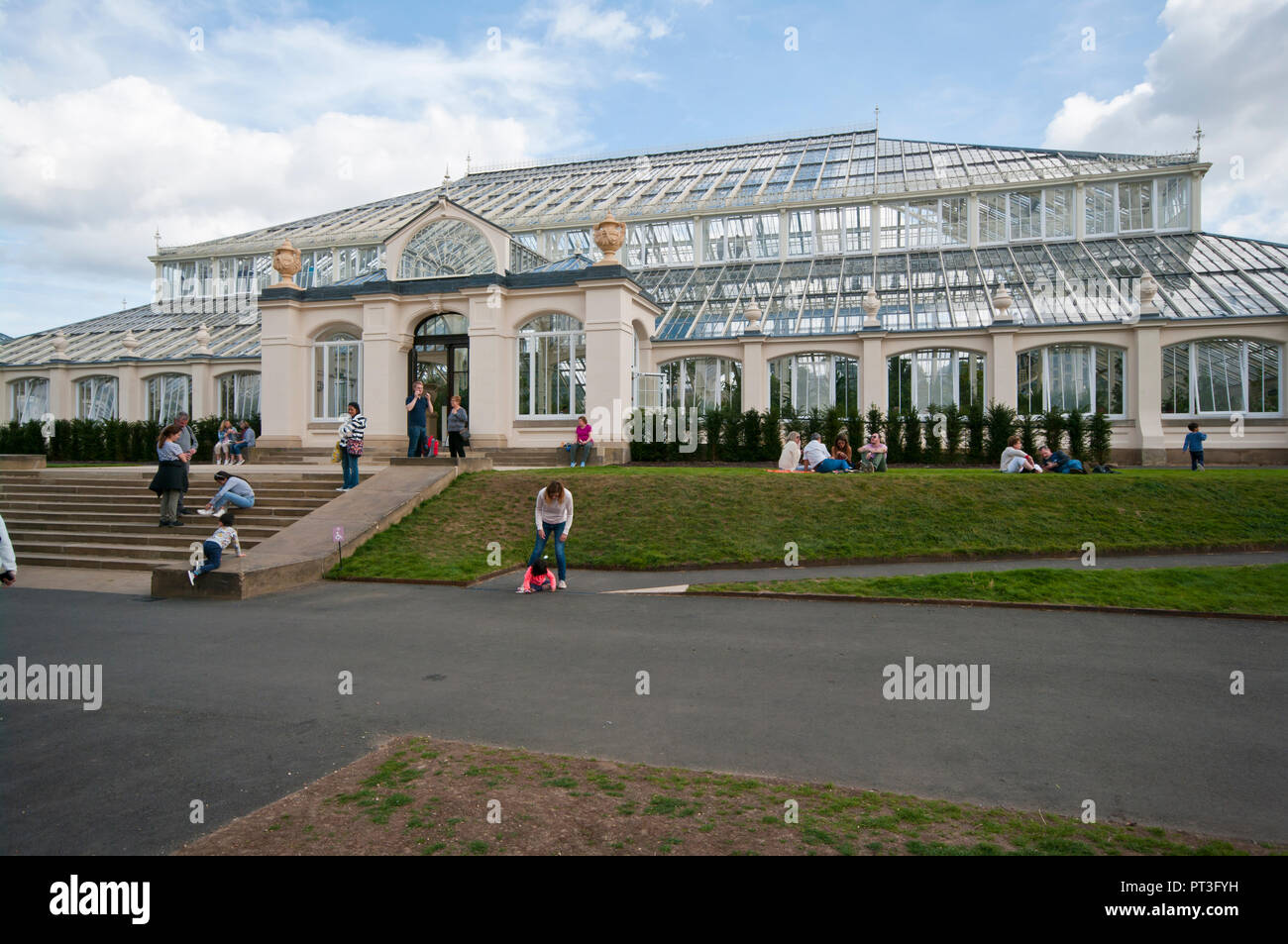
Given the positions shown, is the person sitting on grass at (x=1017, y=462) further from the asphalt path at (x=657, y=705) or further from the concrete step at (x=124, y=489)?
the concrete step at (x=124, y=489)

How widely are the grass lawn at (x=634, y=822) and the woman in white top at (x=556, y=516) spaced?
21.9 feet

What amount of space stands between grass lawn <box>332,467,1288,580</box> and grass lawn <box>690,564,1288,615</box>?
6.42ft

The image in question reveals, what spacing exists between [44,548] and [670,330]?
69.6 feet

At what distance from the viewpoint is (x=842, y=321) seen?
2919 centimetres

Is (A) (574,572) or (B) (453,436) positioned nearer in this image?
(A) (574,572)

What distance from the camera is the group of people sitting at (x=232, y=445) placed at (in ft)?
83.3

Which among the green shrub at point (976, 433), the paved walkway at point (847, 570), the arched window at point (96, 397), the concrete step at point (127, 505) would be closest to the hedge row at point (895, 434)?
the green shrub at point (976, 433)

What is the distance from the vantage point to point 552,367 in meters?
23.1

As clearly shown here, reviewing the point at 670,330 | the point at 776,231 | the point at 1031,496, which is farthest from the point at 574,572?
the point at 776,231

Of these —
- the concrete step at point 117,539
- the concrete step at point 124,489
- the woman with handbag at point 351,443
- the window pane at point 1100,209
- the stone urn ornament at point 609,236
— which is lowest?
the concrete step at point 117,539

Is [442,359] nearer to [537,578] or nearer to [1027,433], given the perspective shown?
[537,578]

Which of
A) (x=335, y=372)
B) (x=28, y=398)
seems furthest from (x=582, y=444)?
(x=28, y=398)
